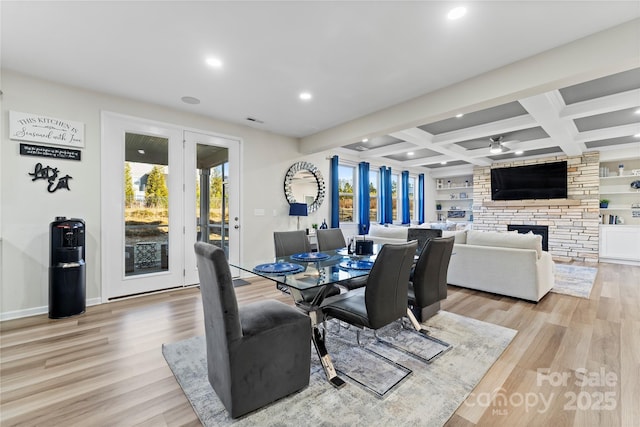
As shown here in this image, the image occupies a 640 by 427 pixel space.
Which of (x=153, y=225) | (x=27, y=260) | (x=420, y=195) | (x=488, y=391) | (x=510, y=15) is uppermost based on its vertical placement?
(x=510, y=15)

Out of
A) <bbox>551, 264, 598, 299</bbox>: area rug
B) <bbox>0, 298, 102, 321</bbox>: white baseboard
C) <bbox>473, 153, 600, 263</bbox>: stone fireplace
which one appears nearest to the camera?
<bbox>0, 298, 102, 321</bbox>: white baseboard

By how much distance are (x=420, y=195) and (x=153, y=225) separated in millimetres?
7829

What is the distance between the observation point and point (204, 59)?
8.96ft

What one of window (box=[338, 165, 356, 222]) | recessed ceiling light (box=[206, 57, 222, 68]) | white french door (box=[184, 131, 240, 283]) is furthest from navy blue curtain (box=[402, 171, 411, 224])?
recessed ceiling light (box=[206, 57, 222, 68])

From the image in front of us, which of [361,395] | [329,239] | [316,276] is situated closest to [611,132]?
[329,239]

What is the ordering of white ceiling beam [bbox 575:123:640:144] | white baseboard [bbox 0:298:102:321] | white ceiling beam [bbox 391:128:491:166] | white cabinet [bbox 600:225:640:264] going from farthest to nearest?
white cabinet [bbox 600:225:640:264] < white ceiling beam [bbox 391:128:491:166] < white ceiling beam [bbox 575:123:640:144] < white baseboard [bbox 0:298:102:321]

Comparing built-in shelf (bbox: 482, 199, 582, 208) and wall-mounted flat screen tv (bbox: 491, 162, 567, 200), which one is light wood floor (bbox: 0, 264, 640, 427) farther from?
Result: wall-mounted flat screen tv (bbox: 491, 162, 567, 200)

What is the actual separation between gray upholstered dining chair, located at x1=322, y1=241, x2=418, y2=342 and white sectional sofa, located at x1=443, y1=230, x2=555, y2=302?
7.57 feet

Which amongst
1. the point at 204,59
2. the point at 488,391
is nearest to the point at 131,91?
the point at 204,59

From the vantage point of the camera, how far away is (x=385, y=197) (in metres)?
7.72

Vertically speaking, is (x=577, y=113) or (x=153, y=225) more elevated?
(x=577, y=113)

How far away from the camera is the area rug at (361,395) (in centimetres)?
160

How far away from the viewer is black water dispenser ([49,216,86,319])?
302cm

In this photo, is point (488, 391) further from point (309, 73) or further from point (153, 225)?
point (153, 225)
